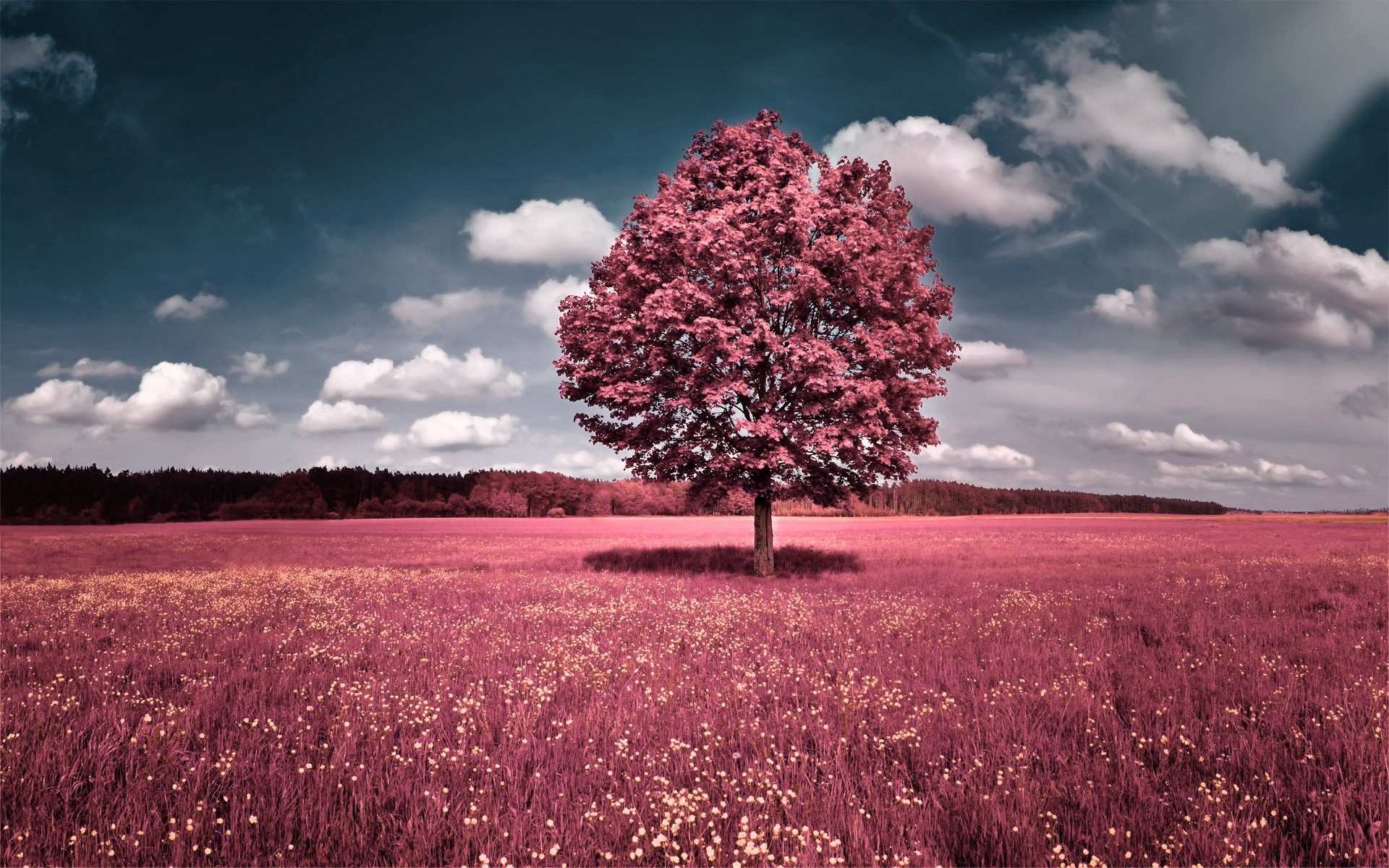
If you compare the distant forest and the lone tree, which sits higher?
the lone tree

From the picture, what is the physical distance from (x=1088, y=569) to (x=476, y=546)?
33.9 meters

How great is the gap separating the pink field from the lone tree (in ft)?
17.6

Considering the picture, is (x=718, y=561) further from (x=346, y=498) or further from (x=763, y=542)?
(x=346, y=498)

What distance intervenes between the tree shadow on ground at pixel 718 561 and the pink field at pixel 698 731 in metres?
7.17

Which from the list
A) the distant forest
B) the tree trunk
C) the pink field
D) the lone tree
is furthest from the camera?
the distant forest

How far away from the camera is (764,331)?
59.1 feet

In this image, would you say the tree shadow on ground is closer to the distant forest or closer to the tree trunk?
the tree trunk

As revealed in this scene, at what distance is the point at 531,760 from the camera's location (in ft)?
19.2

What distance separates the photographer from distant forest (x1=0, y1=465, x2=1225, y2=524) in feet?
293

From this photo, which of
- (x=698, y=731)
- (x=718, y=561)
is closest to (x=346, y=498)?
(x=718, y=561)

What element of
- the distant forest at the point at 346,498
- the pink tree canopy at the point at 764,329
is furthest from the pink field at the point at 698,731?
the distant forest at the point at 346,498

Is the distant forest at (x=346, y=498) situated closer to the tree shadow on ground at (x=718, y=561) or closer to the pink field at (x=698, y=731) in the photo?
the tree shadow on ground at (x=718, y=561)

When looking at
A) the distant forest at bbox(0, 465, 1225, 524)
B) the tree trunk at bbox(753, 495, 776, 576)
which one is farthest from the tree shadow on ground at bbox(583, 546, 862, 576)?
the distant forest at bbox(0, 465, 1225, 524)

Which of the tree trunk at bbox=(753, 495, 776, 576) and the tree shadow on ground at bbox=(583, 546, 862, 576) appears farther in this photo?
the tree shadow on ground at bbox=(583, 546, 862, 576)
